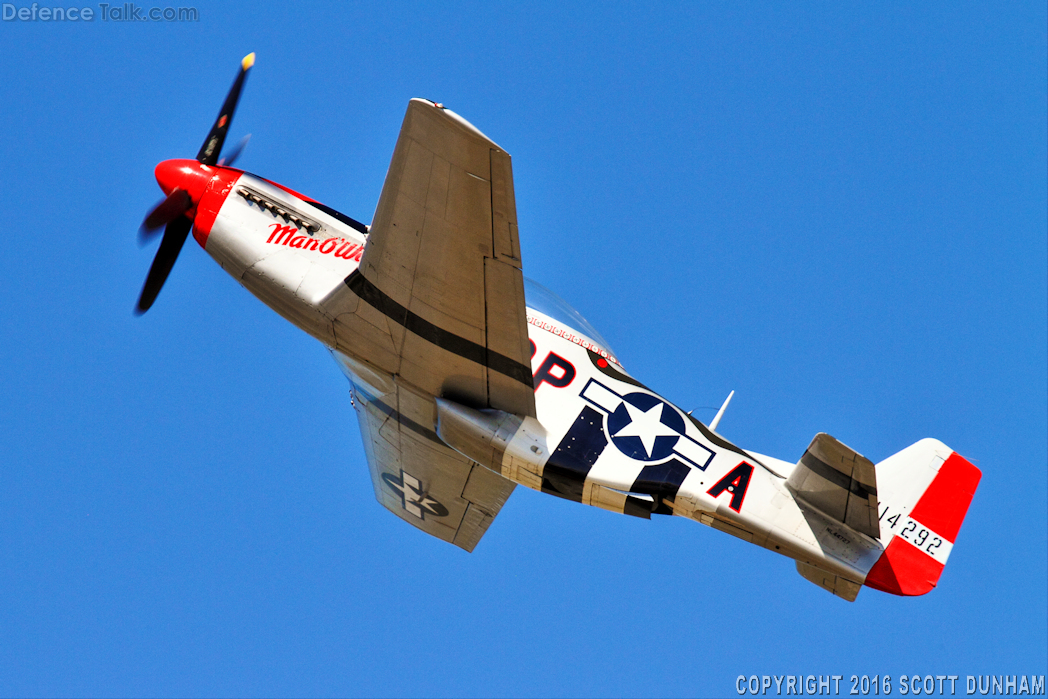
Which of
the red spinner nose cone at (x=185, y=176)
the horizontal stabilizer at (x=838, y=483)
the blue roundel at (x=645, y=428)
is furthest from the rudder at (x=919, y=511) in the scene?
the red spinner nose cone at (x=185, y=176)

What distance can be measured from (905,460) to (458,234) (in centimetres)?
770

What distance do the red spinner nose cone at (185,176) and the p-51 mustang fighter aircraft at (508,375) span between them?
34 mm

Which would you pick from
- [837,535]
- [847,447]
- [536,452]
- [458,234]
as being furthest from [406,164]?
[837,535]

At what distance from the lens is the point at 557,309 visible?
1505 centimetres

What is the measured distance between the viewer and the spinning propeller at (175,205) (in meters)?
15.7

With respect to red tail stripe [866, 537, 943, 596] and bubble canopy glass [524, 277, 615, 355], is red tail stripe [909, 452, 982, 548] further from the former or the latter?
bubble canopy glass [524, 277, 615, 355]

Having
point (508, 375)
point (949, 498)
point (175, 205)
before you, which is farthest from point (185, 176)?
point (949, 498)

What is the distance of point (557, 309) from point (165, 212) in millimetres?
6740

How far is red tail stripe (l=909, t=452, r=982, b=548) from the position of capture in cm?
1402

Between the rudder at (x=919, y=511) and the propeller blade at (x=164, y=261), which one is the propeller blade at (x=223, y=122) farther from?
the rudder at (x=919, y=511)

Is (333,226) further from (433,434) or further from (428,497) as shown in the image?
(428,497)

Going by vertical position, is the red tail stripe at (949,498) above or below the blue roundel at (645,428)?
above

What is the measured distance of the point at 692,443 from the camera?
1402cm

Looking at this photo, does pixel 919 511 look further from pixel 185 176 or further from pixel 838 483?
pixel 185 176
